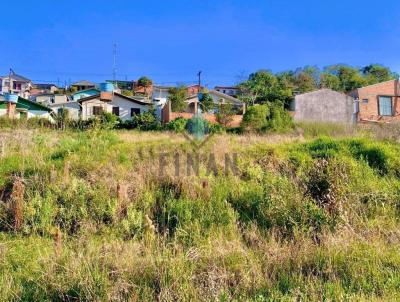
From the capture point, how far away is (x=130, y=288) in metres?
2.96

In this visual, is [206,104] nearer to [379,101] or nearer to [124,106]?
[124,106]

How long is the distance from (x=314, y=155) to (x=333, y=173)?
87.5 inches

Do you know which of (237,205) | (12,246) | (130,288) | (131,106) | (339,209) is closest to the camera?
(130,288)

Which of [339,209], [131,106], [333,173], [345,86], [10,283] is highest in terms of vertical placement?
[345,86]

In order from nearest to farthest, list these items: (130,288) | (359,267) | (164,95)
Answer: (130,288)
(359,267)
(164,95)

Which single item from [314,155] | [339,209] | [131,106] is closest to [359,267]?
[339,209]

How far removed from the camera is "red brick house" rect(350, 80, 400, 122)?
34.4m

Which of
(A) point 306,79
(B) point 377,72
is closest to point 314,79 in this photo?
(A) point 306,79

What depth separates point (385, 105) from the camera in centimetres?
3503

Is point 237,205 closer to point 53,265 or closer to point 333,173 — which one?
point 333,173

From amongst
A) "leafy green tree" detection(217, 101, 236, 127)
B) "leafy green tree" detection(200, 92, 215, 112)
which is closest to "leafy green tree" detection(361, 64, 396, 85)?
"leafy green tree" detection(200, 92, 215, 112)

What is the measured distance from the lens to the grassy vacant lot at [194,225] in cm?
300

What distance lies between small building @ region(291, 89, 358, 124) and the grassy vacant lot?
91.2 feet

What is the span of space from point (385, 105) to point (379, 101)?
856 mm
